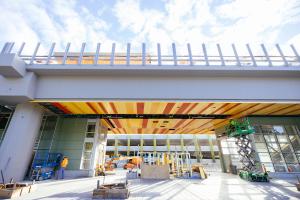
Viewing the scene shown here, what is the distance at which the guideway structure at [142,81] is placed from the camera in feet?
29.6

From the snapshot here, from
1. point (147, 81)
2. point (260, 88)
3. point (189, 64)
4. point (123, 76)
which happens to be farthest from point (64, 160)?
point (260, 88)

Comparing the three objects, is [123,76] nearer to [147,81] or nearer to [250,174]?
[147,81]

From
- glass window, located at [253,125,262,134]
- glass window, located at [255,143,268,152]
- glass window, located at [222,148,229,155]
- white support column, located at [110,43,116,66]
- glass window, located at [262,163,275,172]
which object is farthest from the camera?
glass window, located at [222,148,229,155]

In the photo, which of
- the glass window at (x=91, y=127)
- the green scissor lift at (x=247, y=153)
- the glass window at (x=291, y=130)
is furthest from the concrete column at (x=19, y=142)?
the glass window at (x=291, y=130)

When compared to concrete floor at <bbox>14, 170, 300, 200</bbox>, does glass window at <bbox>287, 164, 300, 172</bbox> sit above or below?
above

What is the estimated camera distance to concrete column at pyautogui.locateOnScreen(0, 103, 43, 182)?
8320mm

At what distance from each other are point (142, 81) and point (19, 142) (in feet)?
26.3

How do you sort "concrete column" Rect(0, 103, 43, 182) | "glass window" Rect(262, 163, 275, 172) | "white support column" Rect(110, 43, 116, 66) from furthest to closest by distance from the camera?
"glass window" Rect(262, 163, 275, 172) → "white support column" Rect(110, 43, 116, 66) → "concrete column" Rect(0, 103, 43, 182)

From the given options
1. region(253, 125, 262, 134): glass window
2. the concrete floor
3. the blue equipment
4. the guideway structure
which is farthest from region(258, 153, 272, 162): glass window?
the blue equipment

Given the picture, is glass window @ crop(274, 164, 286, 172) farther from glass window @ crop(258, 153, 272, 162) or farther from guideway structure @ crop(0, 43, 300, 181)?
guideway structure @ crop(0, 43, 300, 181)

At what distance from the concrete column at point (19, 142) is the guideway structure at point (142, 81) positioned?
5 cm

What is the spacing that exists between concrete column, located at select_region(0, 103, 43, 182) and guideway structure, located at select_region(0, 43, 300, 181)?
0.15 feet

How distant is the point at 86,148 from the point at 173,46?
11.1m

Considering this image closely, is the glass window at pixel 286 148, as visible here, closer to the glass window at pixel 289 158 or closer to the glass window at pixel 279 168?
the glass window at pixel 289 158
